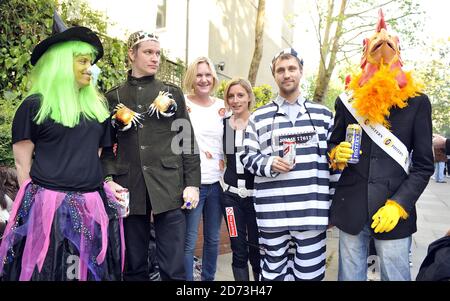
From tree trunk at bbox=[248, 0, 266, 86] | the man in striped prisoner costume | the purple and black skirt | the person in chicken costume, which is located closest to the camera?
the purple and black skirt

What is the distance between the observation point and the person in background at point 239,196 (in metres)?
3.12

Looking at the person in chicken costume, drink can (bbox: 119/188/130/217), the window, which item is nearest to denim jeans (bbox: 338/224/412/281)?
the person in chicken costume

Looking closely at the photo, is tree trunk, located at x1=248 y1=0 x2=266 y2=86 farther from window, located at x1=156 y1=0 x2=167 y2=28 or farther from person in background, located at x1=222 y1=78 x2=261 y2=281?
person in background, located at x1=222 y1=78 x2=261 y2=281

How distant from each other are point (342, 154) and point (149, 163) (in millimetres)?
1212

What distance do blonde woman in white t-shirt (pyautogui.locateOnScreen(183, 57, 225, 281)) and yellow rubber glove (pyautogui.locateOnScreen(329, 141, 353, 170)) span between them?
3.50ft

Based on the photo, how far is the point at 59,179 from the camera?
2256 mm

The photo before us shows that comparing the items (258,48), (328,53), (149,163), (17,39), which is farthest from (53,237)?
(328,53)

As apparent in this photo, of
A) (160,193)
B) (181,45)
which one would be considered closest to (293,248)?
(160,193)

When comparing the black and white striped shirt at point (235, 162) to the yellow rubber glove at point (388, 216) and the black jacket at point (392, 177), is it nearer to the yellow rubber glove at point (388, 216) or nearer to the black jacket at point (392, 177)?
the black jacket at point (392, 177)

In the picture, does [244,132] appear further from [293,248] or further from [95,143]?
[95,143]

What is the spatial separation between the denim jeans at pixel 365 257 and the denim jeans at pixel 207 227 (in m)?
1.11

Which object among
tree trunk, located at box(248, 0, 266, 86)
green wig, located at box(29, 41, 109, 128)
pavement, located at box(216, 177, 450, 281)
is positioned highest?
tree trunk, located at box(248, 0, 266, 86)

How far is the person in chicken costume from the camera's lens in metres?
2.33

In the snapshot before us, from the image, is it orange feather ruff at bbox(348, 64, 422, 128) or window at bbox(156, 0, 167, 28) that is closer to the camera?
orange feather ruff at bbox(348, 64, 422, 128)
